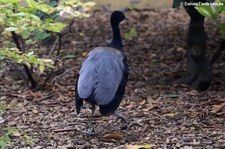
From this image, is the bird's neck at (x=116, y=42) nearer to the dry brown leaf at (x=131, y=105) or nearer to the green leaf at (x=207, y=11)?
the dry brown leaf at (x=131, y=105)

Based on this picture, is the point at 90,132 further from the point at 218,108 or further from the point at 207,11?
the point at 207,11

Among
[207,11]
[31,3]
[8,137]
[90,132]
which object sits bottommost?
[90,132]

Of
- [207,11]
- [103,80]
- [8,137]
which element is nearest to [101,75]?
[103,80]

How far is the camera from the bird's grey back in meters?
4.55

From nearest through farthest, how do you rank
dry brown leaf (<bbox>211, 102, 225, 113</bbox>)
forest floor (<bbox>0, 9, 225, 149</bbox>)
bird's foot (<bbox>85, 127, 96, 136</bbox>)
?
forest floor (<bbox>0, 9, 225, 149</bbox>)
bird's foot (<bbox>85, 127, 96, 136</bbox>)
dry brown leaf (<bbox>211, 102, 225, 113</bbox>)

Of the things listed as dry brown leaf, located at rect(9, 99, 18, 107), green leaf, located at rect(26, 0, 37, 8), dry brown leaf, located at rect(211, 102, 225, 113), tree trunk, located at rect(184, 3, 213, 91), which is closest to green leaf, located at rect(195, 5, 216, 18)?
dry brown leaf, located at rect(211, 102, 225, 113)

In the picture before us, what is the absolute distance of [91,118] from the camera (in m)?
4.92

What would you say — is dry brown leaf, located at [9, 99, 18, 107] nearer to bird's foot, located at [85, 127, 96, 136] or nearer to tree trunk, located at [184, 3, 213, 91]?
bird's foot, located at [85, 127, 96, 136]

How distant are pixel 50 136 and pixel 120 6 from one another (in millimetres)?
5604

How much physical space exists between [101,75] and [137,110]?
2.95 feet

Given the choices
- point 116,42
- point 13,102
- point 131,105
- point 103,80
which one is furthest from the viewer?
point 13,102

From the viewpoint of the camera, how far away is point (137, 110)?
5.47 metres

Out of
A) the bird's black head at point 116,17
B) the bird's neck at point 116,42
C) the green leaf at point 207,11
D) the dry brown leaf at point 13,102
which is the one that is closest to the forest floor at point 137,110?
the dry brown leaf at point 13,102

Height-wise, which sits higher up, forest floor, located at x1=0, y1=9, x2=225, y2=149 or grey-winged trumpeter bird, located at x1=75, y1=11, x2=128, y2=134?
grey-winged trumpeter bird, located at x1=75, y1=11, x2=128, y2=134
